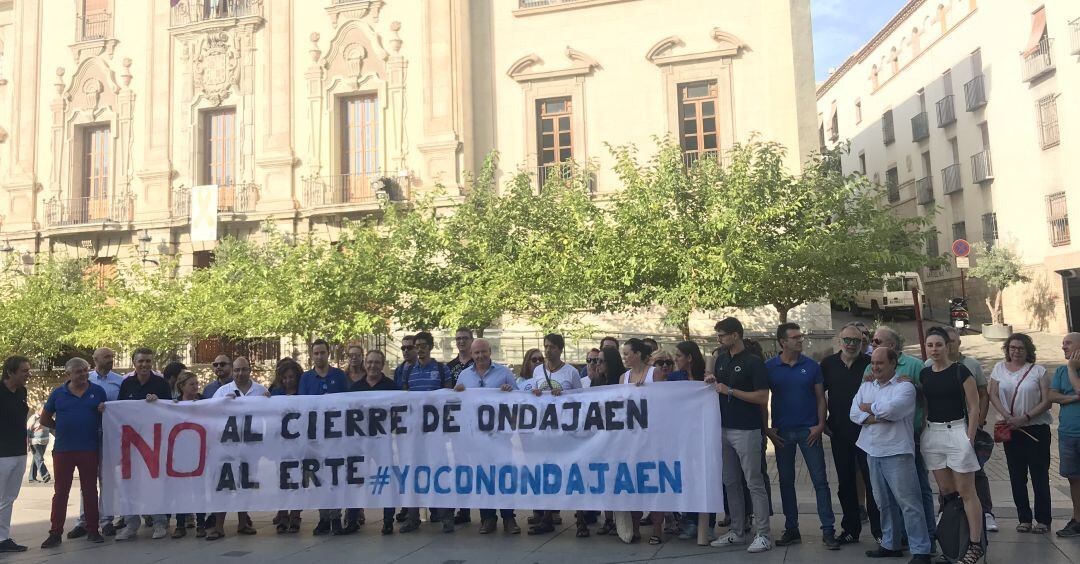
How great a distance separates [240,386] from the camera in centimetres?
911

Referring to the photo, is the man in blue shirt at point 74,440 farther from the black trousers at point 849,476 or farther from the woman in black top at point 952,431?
the woman in black top at point 952,431

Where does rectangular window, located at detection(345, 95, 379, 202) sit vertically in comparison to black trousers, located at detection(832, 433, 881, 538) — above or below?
above

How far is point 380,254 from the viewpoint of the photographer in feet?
69.5

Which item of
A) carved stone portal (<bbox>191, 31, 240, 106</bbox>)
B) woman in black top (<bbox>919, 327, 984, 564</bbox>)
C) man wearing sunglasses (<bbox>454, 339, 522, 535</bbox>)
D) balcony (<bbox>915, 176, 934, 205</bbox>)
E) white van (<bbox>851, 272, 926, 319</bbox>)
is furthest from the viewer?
balcony (<bbox>915, 176, 934, 205</bbox>)

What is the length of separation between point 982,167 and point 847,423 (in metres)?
30.8

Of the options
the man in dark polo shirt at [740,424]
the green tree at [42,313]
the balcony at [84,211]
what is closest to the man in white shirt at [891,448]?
the man in dark polo shirt at [740,424]

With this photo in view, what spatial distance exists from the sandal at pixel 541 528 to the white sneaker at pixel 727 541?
1.55 metres

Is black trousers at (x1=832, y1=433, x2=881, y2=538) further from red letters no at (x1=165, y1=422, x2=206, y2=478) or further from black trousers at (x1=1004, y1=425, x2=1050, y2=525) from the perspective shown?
red letters no at (x1=165, y1=422, x2=206, y2=478)

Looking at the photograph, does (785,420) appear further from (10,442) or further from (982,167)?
(982,167)

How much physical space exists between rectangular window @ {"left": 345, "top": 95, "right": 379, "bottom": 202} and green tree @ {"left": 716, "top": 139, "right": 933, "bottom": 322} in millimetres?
11972

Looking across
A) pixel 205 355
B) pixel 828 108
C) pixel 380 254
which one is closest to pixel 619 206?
pixel 380 254

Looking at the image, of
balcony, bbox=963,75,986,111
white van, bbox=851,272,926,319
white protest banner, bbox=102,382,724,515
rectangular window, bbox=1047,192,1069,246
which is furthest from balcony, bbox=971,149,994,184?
white protest banner, bbox=102,382,724,515

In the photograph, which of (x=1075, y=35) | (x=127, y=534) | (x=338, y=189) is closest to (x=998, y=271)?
(x=1075, y=35)

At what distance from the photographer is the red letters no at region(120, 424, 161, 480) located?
8.95 meters
